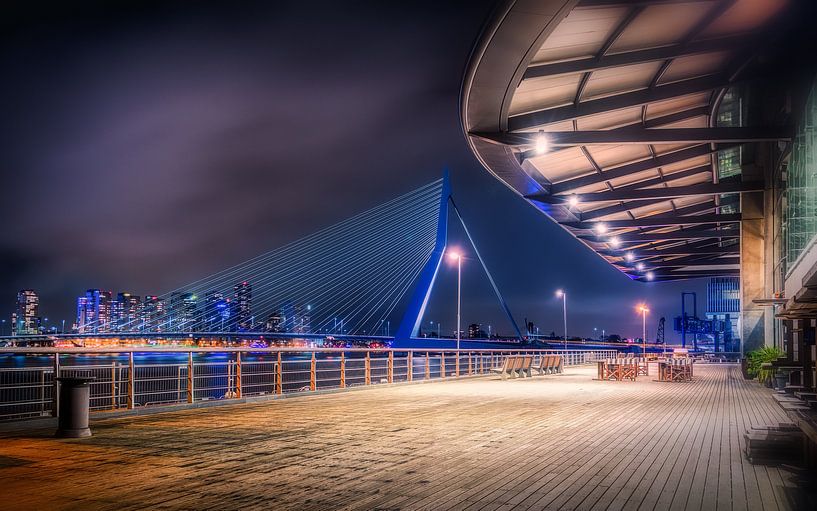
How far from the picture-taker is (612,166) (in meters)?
21.2

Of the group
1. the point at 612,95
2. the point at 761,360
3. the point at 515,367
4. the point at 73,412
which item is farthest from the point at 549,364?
the point at 73,412

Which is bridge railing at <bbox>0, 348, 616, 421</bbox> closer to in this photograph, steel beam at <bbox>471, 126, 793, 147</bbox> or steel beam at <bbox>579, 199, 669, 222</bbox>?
steel beam at <bbox>471, 126, 793, 147</bbox>

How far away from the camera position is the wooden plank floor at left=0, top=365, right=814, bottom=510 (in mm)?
5293

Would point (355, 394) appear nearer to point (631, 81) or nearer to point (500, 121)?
point (500, 121)

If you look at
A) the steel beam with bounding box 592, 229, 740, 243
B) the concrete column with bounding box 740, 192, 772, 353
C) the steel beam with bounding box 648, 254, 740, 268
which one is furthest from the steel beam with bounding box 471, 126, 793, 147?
the steel beam with bounding box 648, 254, 740, 268

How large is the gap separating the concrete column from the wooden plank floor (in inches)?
552

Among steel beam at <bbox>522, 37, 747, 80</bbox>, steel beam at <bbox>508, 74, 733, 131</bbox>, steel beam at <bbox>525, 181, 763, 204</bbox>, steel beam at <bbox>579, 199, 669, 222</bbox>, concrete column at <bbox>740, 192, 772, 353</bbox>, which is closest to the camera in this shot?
steel beam at <bbox>522, 37, 747, 80</bbox>

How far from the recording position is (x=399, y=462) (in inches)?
269

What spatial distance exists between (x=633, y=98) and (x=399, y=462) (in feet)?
34.9

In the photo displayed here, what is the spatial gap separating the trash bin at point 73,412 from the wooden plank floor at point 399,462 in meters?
0.24

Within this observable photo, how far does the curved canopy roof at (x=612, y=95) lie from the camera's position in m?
10.6

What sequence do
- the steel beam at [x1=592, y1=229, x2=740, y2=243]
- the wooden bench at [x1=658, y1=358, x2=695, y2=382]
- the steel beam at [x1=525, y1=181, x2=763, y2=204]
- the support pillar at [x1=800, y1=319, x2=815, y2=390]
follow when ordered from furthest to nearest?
the steel beam at [x1=592, y1=229, x2=740, y2=243]
the wooden bench at [x1=658, y1=358, x2=695, y2=382]
the steel beam at [x1=525, y1=181, x2=763, y2=204]
the support pillar at [x1=800, y1=319, x2=815, y2=390]

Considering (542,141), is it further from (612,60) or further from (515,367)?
(515,367)

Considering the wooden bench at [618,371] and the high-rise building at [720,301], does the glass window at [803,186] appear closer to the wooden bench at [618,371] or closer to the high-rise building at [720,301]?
the wooden bench at [618,371]
